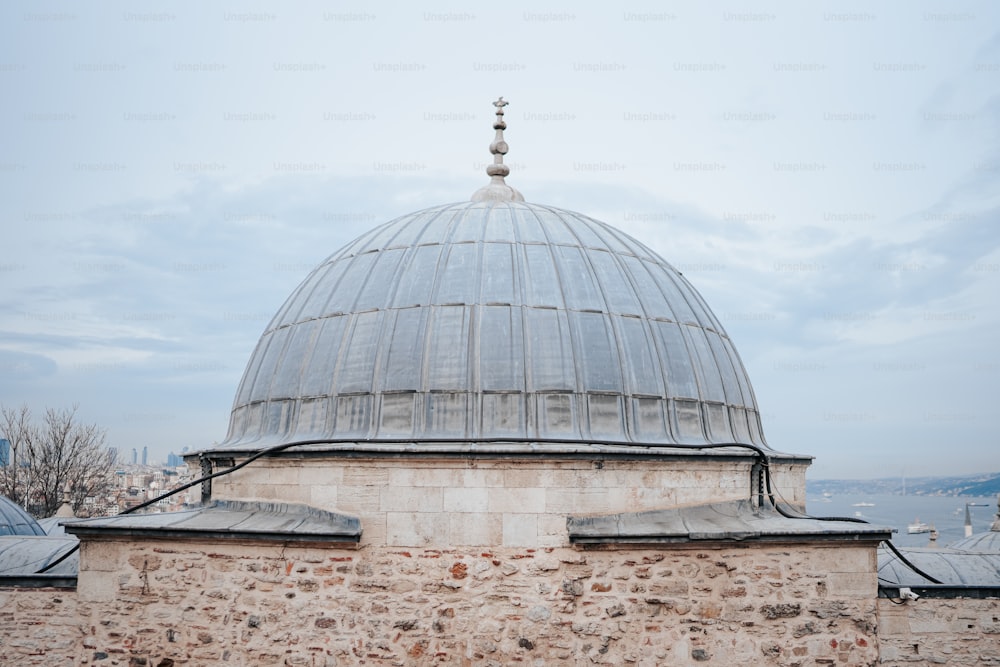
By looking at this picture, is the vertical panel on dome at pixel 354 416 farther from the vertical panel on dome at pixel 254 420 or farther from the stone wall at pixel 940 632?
the stone wall at pixel 940 632

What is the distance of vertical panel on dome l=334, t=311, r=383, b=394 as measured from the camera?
9.96 m

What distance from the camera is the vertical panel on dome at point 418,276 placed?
10.5m

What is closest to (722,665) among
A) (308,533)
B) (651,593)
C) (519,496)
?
(651,593)

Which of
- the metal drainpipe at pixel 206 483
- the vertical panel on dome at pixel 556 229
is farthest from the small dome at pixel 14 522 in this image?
the vertical panel on dome at pixel 556 229

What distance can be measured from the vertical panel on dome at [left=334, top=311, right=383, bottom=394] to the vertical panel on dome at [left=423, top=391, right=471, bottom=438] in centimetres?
76

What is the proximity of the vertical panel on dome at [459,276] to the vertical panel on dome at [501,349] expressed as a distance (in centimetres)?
33

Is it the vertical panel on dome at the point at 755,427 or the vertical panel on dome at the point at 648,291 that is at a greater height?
the vertical panel on dome at the point at 648,291

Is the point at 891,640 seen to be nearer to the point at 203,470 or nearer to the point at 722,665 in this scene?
the point at 722,665

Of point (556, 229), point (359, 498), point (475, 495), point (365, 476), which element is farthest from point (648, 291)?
point (359, 498)

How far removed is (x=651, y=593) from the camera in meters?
8.77

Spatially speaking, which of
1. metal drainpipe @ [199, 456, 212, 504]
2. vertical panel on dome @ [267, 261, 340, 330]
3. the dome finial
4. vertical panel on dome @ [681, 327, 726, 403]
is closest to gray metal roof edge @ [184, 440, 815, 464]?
vertical panel on dome @ [681, 327, 726, 403]

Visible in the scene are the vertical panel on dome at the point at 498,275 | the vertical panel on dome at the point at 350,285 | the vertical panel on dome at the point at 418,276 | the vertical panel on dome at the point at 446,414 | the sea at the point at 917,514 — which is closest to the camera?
the vertical panel on dome at the point at 446,414

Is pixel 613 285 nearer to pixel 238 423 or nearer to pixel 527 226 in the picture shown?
pixel 527 226

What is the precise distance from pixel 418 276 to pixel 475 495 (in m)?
3.05
